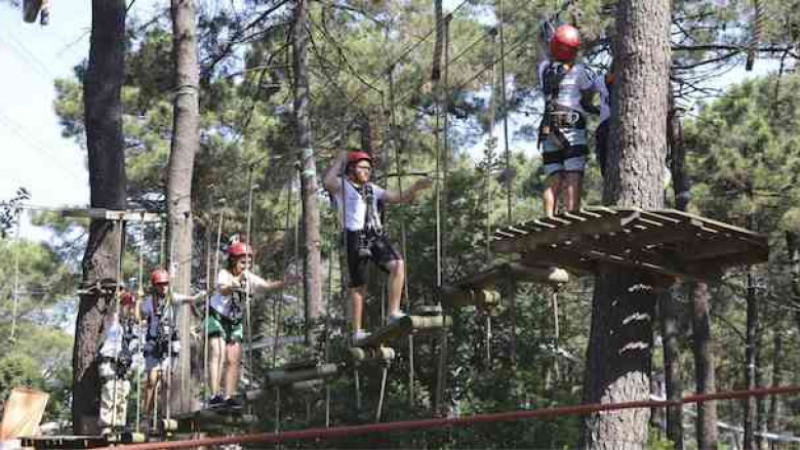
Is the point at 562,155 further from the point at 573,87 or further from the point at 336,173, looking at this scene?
the point at 336,173

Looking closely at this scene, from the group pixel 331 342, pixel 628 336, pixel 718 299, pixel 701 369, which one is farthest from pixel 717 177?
pixel 628 336

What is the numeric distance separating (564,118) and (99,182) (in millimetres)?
4230

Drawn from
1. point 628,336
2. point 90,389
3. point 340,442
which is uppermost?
point 628,336

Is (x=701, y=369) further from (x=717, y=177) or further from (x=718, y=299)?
(x=718, y=299)

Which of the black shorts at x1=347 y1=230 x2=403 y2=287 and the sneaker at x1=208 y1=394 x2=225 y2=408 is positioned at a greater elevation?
the black shorts at x1=347 y1=230 x2=403 y2=287

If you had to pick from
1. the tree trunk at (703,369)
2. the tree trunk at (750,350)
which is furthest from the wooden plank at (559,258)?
the tree trunk at (750,350)

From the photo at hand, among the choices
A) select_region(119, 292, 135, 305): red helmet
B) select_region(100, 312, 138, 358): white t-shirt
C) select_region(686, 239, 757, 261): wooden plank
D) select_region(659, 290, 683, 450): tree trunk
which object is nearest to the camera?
select_region(686, 239, 757, 261): wooden plank

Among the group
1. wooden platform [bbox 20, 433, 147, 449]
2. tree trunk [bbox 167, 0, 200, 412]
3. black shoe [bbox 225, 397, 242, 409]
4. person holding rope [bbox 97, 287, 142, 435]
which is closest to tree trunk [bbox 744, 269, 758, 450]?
tree trunk [bbox 167, 0, 200, 412]

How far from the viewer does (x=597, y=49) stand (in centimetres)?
1143

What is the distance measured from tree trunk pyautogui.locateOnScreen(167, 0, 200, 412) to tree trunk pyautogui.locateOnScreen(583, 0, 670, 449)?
3.38 meters

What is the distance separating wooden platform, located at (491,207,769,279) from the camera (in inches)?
170

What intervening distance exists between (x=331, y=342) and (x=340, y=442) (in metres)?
1.26

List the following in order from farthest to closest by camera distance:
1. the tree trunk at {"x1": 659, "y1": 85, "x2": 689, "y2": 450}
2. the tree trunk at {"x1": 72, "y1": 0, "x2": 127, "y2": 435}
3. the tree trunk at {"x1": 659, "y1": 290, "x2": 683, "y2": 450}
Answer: the tree trunk at {"x1": 659, "y1": 290, "x2": 683, "y2": 450} < the tree trunk at {"x1": 659, "y1": 85, "x2": 689, "y2": 450} < the tree trunk at {"x1": 72, "y1": 0, "x2": 127, "y2": 435}

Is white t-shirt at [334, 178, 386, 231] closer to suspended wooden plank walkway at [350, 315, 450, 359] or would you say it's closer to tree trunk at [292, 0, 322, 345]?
suspended wooden plank walkway at [350, 315, 450, 359]
